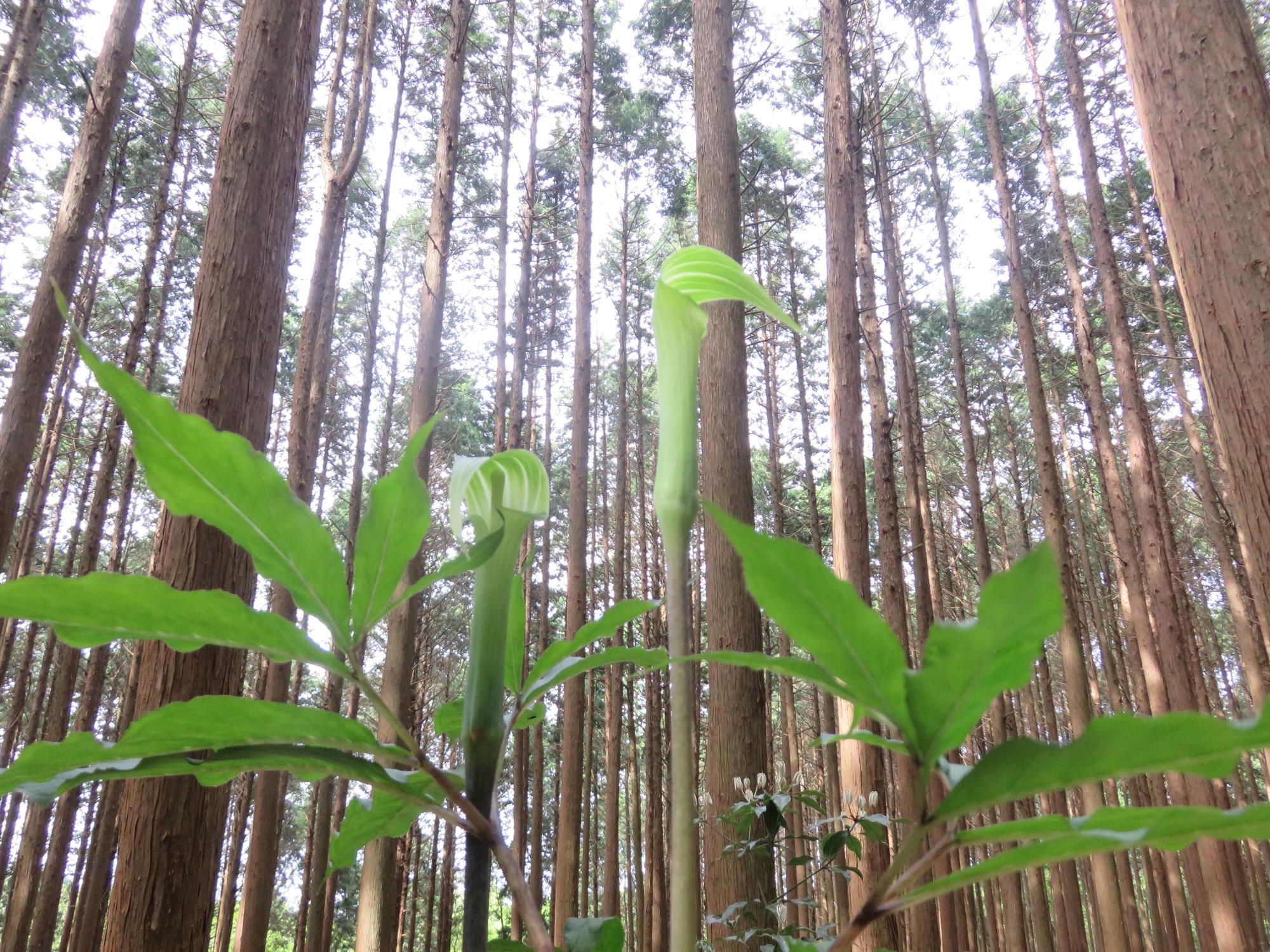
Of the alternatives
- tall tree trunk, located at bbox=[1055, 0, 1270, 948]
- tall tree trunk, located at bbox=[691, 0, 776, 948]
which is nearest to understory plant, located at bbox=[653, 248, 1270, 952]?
tall tree trunk, located at bbox=[691, 0, 776, 948]

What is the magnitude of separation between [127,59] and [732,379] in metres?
6.81

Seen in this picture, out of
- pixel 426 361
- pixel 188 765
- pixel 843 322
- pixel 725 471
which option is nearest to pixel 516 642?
pixel 188 765

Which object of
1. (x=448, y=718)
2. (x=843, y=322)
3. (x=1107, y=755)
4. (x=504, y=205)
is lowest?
(x=1107, y=755)

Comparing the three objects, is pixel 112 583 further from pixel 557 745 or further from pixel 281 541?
pixel 557 745

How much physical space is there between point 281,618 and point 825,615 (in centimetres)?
33

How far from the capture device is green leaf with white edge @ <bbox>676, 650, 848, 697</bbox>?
1.47 ft

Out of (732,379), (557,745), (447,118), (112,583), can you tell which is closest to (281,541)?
(112,583)

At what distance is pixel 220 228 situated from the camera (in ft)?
10.4

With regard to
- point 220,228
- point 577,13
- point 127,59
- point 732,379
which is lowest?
point 220,228

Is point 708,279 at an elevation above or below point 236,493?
above

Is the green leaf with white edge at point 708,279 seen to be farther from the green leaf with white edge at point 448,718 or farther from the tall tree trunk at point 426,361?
the tall tree trunk at point 426,361

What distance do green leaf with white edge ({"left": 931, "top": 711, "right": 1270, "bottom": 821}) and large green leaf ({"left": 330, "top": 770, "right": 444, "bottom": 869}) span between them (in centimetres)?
42

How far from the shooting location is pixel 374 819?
714 mm

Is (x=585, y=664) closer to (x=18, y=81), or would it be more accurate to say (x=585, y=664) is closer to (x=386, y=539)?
(x=386, y=539)
